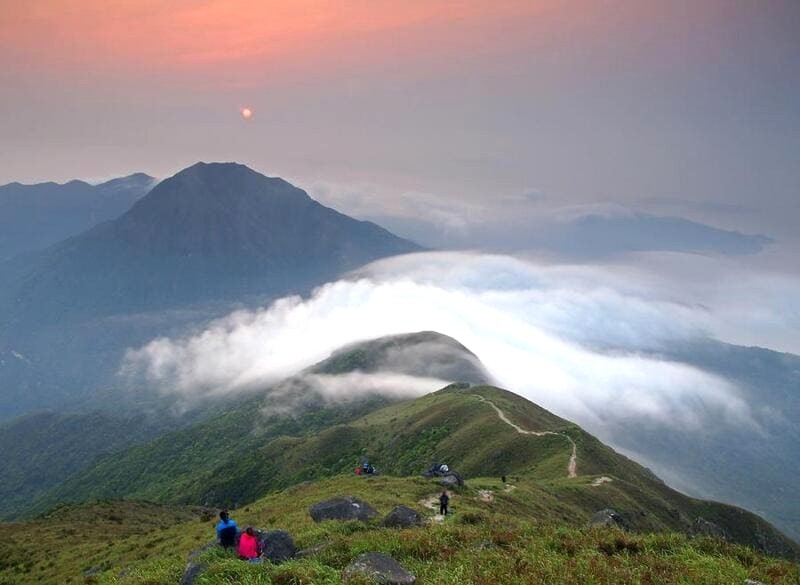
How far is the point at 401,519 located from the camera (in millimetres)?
32625

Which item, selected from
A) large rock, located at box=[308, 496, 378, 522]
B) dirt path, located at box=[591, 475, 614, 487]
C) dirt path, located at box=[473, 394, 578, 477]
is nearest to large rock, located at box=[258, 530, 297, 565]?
large rock, located at box=[308, 496, 378, 522]

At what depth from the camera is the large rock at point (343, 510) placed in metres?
35.2

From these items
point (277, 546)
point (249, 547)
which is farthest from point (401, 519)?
point (249, 547)

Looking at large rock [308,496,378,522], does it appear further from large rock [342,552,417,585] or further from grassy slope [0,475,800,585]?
large rock [342,552,417,585]

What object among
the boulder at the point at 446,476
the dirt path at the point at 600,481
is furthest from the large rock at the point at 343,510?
the dirt path at the point at 600,481

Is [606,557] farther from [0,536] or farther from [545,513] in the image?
[0,536]

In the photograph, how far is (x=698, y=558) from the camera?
2389 centimetres

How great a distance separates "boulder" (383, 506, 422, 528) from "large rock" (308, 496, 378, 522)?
2.65 metres

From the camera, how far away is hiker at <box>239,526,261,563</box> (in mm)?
25062

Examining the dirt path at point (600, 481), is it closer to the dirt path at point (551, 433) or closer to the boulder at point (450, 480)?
the dirt path at point (551, 433)

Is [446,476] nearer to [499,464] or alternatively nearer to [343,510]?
[343,510]

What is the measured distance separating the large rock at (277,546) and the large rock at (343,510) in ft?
27.8

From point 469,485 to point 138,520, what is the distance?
5209 centimetres

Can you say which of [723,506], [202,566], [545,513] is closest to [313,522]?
[202,566]
